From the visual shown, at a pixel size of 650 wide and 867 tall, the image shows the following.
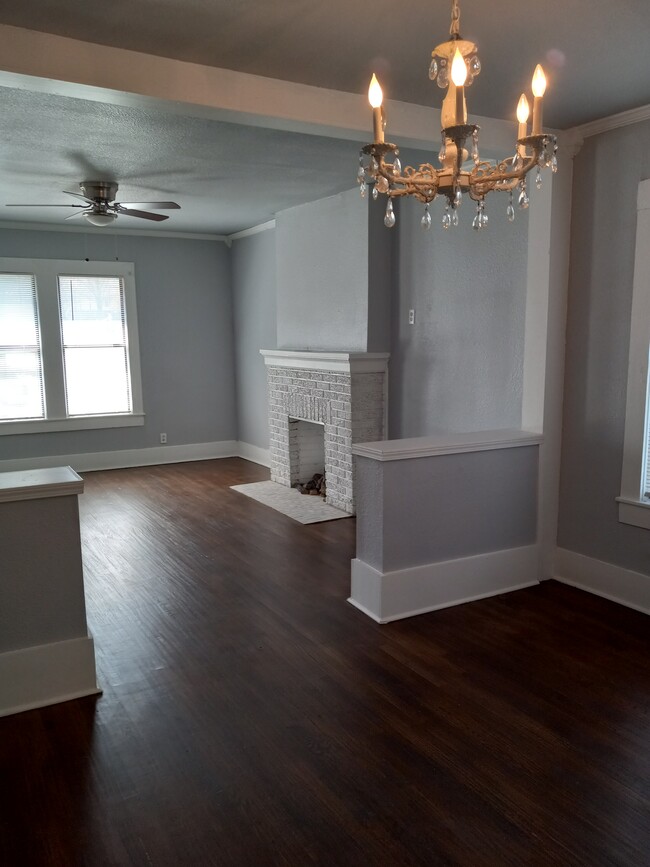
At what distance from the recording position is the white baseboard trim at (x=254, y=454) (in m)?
7.42

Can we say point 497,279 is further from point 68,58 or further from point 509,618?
point 68,58

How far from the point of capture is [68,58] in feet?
7.71

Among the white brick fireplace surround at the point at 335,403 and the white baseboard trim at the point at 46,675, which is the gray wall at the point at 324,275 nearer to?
the white brick fireplace surround at the point at 335,403

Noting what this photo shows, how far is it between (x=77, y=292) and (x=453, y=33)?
246 inches

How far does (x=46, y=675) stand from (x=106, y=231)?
18.4ft

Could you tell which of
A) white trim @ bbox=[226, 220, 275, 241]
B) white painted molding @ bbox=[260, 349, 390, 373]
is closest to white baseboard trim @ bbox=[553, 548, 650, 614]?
white painted molding @ bbox=[260, 349, 390, 373]

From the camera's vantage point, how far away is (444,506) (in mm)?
3455

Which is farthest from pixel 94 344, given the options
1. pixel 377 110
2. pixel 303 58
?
pixel 377 110

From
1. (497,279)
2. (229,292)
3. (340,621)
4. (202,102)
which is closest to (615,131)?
(497,279)

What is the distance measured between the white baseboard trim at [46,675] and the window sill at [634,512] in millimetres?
2735

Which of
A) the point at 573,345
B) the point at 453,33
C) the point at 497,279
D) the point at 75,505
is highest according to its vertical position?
the point at 453,33

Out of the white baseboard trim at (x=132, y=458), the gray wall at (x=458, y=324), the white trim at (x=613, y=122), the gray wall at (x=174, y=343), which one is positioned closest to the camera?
the white trim at (x=613, y=122)

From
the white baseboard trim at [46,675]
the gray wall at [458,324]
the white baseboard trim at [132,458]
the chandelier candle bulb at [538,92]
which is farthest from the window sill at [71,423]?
the chandelier candle bulb at [538,92]

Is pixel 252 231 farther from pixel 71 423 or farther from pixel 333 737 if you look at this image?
pixel 333 737
